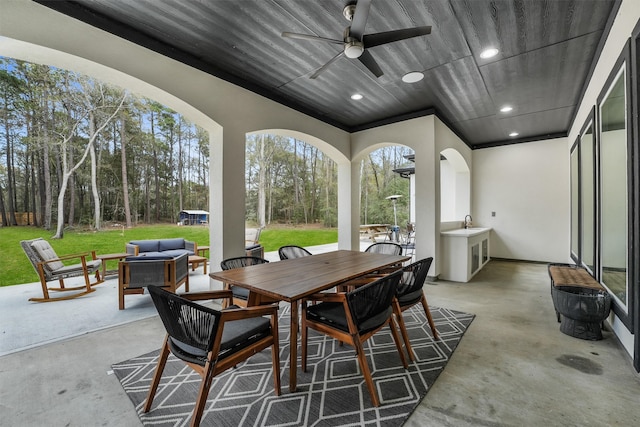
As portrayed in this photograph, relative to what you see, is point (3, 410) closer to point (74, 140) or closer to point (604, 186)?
point (604, 186)

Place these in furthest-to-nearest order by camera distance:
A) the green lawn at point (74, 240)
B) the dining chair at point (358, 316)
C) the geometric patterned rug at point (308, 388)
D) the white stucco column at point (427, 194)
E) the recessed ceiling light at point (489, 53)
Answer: the green lawn at point (74, 240) → the white stucco column at point (427, 194) → the recessed ceiling light at point (489, 53) → the dining chair at point (358, 316) → the geometric patterned rug at point (308, 388)

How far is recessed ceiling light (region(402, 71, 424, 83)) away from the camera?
339cm

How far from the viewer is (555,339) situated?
2562 millimetres

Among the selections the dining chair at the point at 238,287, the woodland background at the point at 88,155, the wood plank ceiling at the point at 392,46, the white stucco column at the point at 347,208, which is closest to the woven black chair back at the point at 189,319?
the dining chair at the point at 238,287

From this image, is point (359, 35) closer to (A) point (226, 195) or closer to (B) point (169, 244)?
(A) point (226, 195)

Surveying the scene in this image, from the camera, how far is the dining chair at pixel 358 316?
168 cm

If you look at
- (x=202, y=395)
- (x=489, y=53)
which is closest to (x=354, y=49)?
(x=489, y=53)

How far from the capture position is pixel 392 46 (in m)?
2.83

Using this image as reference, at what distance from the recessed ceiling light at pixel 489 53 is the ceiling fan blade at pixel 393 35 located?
135 cm

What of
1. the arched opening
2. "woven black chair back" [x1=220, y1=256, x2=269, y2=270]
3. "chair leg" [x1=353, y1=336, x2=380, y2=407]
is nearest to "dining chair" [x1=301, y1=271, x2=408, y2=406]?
"chair leg" [x1=353, y1=336, x2=380, y2=407]

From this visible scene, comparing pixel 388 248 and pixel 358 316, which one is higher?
pixel 388 248

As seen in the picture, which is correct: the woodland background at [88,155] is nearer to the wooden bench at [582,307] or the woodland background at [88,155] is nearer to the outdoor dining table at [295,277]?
the outdoor dining table at [295,277]

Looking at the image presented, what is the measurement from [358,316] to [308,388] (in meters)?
0.64

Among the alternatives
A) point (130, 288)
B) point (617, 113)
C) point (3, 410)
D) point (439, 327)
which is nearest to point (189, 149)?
point (130, 288)
